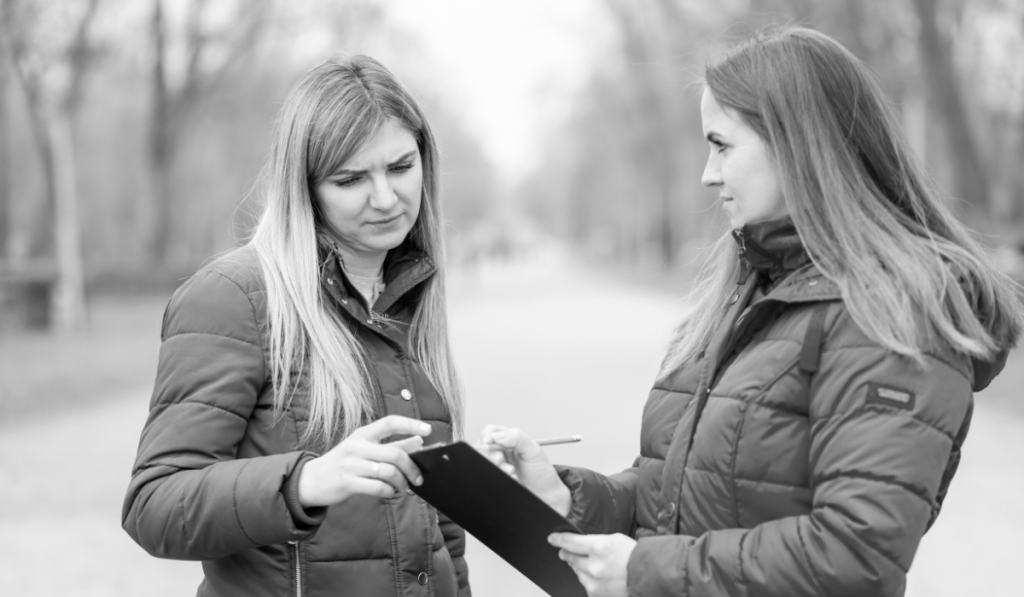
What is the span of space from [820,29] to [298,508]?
9.87 m

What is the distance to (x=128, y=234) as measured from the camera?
43.7 m

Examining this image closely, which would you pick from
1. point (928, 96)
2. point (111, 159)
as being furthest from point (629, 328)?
point (111, 159)

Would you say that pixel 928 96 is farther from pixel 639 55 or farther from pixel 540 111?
pixel 540 111

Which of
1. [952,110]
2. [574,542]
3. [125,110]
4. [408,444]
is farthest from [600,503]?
[125,110]

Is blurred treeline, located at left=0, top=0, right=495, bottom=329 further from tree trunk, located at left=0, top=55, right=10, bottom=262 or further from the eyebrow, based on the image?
the eyebrow

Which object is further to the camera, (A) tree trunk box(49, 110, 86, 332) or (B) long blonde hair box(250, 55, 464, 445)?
(A) tree trunk box(49, 110, 86, 332)

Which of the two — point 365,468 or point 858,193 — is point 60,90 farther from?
point 858,193

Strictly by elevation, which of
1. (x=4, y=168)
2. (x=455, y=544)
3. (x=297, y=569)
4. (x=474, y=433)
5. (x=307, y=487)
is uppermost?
(x=307, y=487)

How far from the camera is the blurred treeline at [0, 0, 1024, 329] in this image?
1611 cm

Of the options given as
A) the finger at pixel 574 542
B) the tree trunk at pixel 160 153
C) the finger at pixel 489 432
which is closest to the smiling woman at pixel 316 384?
the finger at pixel 489 432

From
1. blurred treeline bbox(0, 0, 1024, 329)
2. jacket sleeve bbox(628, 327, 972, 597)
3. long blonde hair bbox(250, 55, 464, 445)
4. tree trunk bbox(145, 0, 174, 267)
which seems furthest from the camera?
tree trunk bbox(145, 0, 174, 267)

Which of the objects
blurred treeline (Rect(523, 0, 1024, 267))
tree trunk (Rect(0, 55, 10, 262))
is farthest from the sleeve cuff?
tree trunk (Rect(0, 55, 10, 262))

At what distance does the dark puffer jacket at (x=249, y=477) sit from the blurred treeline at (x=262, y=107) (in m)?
0.87

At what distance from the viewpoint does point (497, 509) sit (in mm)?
2029
